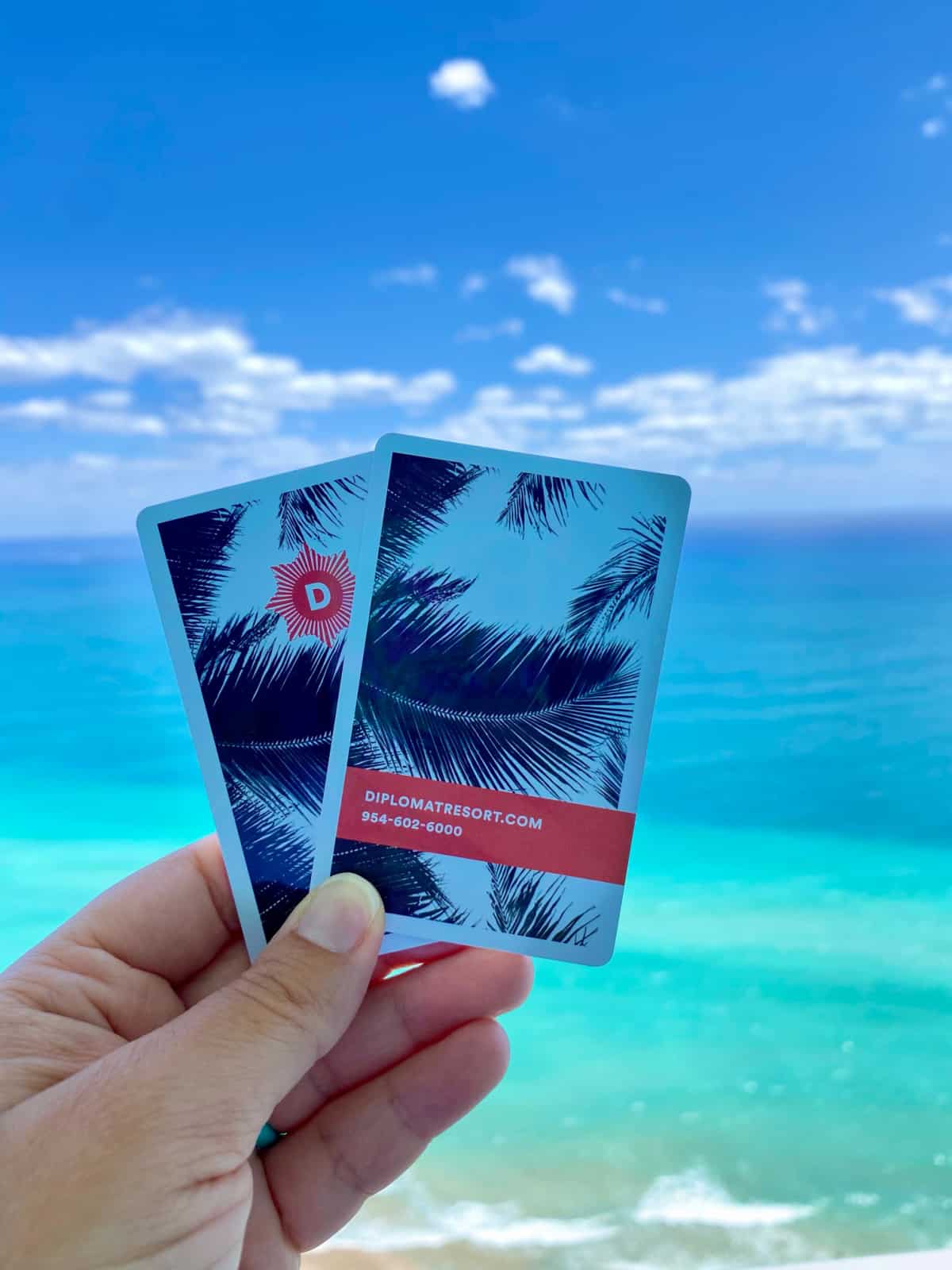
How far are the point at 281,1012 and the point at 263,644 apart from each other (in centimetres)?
36

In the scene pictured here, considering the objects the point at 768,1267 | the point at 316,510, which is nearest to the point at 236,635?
Answer: the point at 316,510

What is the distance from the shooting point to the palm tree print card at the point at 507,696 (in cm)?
90

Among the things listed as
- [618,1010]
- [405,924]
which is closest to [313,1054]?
[405,924]

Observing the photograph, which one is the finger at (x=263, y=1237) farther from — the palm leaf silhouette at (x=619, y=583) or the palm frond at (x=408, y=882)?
the palm leaf silhouette at (x=619, y=583)

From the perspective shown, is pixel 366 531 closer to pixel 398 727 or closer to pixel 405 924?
pixel 398 727

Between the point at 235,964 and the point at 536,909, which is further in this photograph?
the point at 235,964

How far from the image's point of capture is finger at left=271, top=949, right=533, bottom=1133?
982 millimetres

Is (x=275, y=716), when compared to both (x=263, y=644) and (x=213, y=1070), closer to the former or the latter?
(x=263, y=644)

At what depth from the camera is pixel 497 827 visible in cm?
91

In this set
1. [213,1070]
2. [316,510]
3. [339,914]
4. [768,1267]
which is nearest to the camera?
[213,1070]

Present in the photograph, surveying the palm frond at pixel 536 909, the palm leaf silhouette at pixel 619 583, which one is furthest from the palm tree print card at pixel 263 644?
the palm leaf silhouette at pixel 619 583

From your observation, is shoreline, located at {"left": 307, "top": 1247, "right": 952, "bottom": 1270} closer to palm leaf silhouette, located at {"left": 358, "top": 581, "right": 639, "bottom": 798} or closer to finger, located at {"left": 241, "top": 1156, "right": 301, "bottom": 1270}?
finger, located at {"left": 241, "top": 1156, "right": 301, "bottom": 1270}

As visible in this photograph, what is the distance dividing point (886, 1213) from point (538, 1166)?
70 centimetres

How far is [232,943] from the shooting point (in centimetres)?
104
